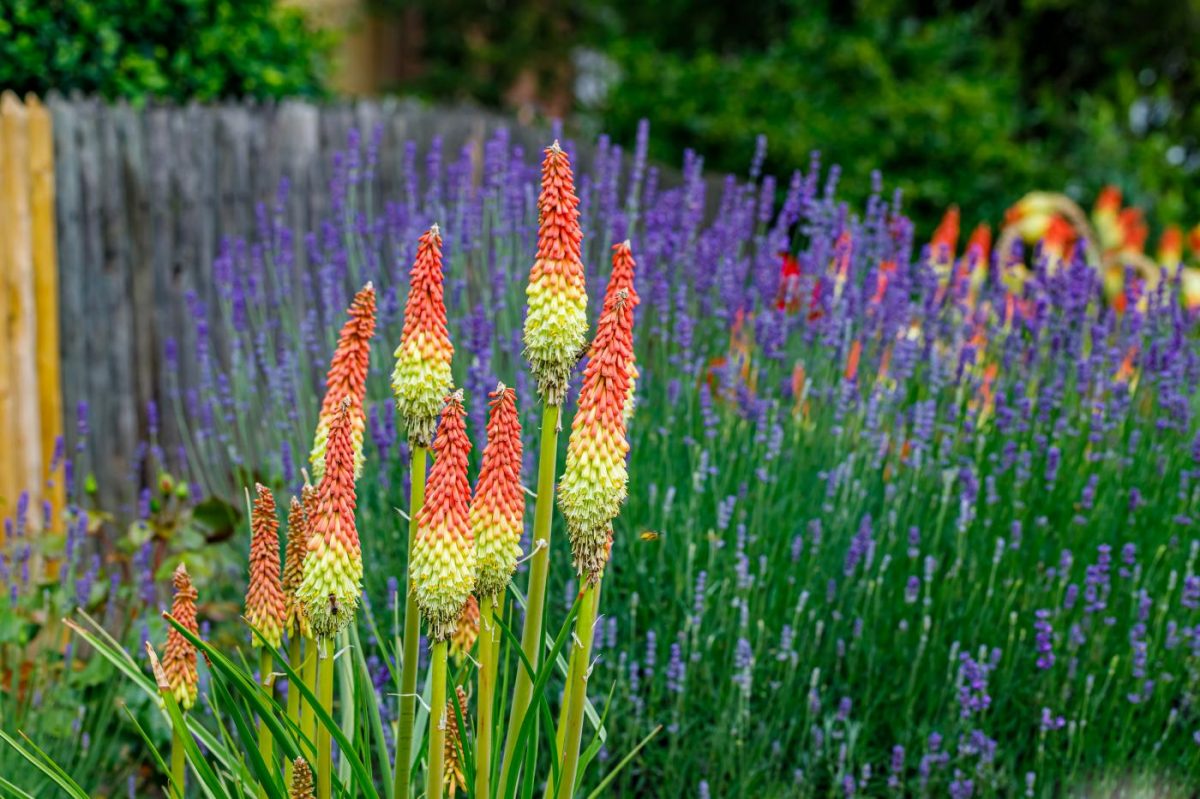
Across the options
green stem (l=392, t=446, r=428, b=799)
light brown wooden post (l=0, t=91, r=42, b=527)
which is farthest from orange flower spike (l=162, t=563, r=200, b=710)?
light brown wooden post (l=0, t=91, r=42, b=527)

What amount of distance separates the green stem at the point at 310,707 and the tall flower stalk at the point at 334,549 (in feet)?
0.54

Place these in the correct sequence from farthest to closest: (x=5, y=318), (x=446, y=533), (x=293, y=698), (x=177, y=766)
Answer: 1. (x=5, y=318)
2. (x=293, y=698)
3. (x=177, y=766)
4. (x=446, y=533)

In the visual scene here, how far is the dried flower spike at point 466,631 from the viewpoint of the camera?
2.08 metres

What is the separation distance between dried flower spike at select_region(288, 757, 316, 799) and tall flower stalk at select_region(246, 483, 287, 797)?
0.11 metres

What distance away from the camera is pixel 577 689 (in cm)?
191

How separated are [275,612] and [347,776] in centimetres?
45

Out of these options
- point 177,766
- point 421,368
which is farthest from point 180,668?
point 421,368

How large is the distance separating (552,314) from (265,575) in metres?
0.61

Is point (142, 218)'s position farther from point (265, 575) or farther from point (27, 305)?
point (265, 575)

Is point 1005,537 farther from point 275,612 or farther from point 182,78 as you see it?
point 182,78

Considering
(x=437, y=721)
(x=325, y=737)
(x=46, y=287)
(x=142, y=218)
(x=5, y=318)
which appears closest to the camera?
(x=437, y=721)

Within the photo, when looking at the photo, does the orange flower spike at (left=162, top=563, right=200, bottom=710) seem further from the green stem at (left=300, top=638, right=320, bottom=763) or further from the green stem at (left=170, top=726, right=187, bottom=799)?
the green stem at (left=300, top=638, right=320, bottom=763)

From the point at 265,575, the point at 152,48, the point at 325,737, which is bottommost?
the point at 325,737

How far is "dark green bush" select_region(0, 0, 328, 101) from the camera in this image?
18.7 ft
